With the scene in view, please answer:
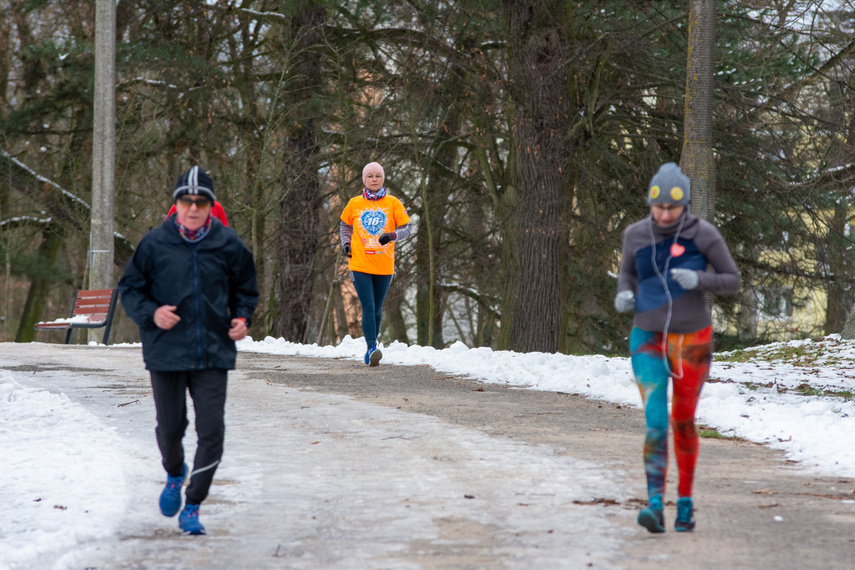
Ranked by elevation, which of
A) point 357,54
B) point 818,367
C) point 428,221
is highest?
point 357,54

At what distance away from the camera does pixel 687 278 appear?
4.38 meters

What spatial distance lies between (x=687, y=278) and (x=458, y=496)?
1613 millimetres

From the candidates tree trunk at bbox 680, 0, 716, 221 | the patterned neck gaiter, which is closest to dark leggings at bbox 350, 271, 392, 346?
the patterned neck gaiter

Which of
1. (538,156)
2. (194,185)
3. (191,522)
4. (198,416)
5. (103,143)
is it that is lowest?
(191,522)

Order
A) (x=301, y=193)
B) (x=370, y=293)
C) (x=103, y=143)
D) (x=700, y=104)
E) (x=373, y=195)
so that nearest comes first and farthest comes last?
(x=373, y=195)
(x=370, y=293)
(x=700, y=104)
(x=103, y=143)
(x=301, y=193)

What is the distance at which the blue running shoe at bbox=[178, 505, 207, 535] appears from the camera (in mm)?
4398

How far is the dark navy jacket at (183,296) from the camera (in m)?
4.55

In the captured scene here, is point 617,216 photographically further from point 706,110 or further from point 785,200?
point 706,110

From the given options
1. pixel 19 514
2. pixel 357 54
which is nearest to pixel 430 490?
pixel 19 514

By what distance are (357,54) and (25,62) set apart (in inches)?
326

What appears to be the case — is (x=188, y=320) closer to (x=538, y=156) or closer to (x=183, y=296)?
(x=183, y=296)

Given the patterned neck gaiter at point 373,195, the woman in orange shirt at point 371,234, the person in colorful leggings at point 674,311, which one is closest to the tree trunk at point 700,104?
the woman in orange shirt at point 371,234

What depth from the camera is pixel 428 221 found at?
62.7 ft

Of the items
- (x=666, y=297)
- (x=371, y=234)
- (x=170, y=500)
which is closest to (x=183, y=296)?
(x=170, y=500)
